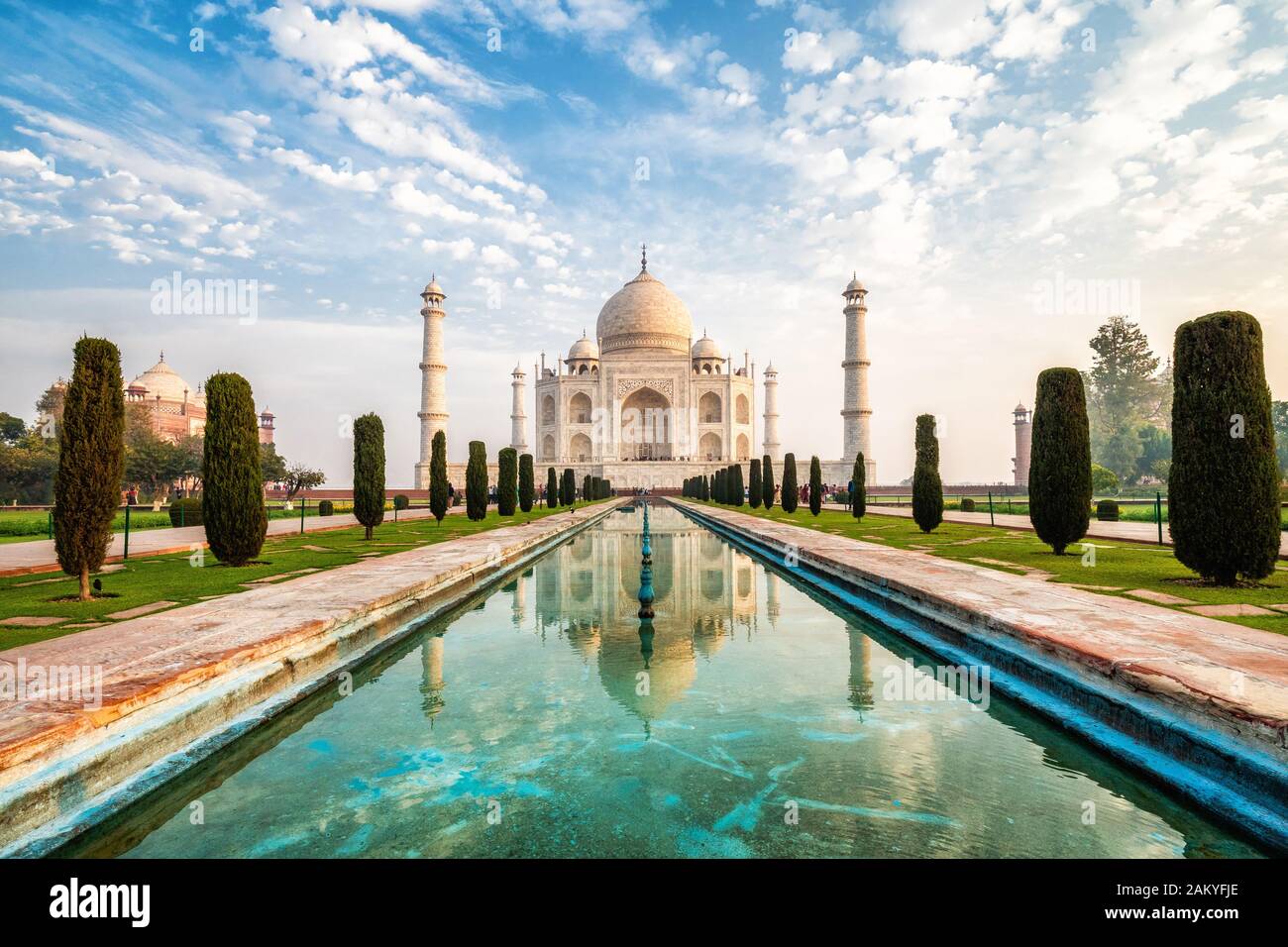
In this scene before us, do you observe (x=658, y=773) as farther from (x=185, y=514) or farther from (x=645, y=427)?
(x=645, y=427)

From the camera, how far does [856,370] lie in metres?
39.1

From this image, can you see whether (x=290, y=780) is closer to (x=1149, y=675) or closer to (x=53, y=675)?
(x=53, y=675)

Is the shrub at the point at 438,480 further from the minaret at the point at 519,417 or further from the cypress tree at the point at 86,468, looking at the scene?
the minaret at the point at 519,417

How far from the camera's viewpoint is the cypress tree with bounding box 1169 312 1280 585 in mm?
5496

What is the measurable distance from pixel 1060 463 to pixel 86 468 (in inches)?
392

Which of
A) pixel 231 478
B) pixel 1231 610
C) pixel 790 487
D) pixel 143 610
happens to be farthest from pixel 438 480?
pixel 1231 610

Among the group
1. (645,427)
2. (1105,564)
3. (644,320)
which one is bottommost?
(1105,564)

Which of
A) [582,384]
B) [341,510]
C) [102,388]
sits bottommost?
[341,510]

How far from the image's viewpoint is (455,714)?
3043 mm

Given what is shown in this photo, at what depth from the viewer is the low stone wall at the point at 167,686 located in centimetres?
204
